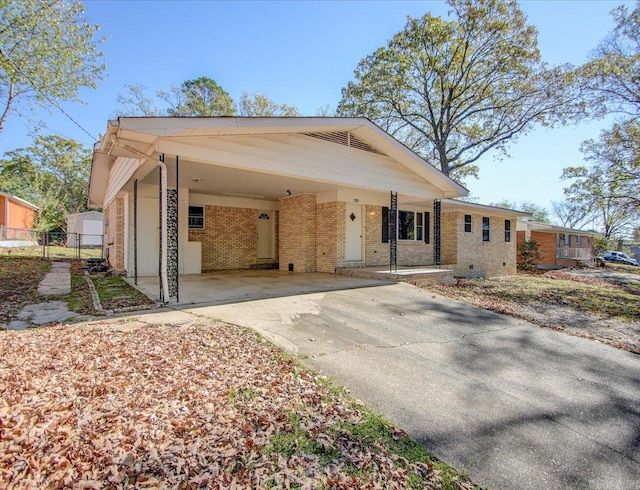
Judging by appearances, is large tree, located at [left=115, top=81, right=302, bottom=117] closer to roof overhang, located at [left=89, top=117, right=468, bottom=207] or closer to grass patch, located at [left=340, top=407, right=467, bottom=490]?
roof overhang, located at [left=89, top=117, right=468, bottom=207]

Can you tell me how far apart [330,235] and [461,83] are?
16.8 meters

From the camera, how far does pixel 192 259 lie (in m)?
11.7

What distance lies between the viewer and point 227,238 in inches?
533

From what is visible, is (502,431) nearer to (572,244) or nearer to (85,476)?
(85,476)

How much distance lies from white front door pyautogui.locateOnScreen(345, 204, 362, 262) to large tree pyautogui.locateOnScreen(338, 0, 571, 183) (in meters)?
13.8

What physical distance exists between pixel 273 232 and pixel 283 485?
1312cm

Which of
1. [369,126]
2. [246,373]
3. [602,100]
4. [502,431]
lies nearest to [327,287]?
[369,126]

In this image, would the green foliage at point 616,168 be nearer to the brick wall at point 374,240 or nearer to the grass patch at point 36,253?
the brick wall at point 374,240

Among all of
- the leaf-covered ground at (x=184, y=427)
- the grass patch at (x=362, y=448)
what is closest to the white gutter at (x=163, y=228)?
the leaf-covered ground at (x=184, y=427)

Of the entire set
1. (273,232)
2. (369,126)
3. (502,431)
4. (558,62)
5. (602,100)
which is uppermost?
(558,62)

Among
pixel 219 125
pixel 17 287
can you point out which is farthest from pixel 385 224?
pixel 17 287

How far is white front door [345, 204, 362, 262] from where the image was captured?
12422 millimetres

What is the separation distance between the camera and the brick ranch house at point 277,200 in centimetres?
657

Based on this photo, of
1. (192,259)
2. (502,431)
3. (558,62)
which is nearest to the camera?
(502,431)
